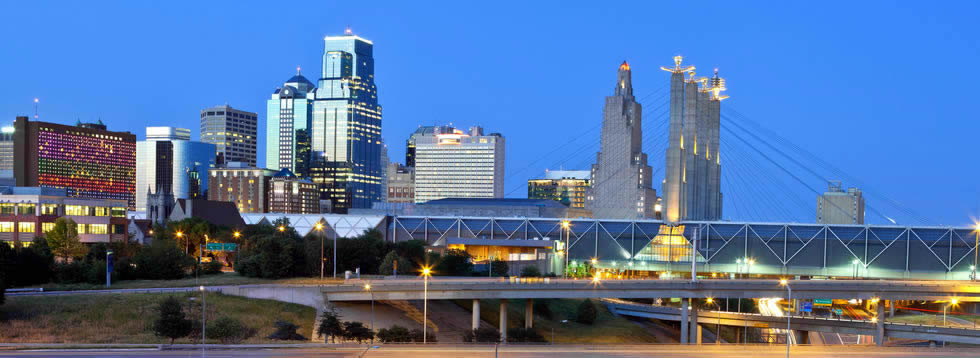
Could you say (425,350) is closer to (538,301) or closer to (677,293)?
(677,293)

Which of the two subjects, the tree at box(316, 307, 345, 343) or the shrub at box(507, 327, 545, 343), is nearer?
the tree at box(316, 307, 345, 343)

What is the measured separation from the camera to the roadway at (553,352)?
6494 centimetres

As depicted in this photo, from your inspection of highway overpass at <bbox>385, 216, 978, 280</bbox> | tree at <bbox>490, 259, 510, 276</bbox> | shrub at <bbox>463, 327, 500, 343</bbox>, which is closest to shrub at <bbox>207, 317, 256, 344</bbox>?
shrub at <bbox>463, 327, 500, 343</bbox>

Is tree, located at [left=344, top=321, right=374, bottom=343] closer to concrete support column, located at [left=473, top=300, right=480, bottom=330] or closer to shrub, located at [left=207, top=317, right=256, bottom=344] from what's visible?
shrub, located at [left=207, top=317, right=256, bottom=344]

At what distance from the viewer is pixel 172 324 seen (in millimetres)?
72188

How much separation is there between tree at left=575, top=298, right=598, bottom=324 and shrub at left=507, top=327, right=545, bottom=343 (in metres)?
18.7

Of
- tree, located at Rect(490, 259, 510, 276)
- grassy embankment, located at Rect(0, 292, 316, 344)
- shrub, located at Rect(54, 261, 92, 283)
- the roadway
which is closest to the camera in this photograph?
the roadway

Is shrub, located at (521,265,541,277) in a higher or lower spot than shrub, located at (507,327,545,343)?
higher

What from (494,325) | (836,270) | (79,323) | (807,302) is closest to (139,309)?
(79,323)

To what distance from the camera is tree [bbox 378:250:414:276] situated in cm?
12238

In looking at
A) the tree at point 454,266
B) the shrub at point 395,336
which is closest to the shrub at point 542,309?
the tree at point 454,266

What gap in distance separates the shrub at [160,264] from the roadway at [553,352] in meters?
44.8

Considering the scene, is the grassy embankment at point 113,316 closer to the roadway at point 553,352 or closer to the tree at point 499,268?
the roadway at point 553,352

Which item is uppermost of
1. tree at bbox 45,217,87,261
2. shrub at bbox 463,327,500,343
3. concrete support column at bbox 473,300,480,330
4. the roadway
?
tree at bbox 45,217,87,261
